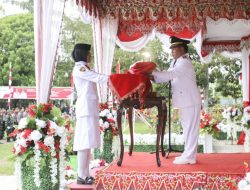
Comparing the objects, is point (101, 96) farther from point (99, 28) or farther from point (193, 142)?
point (193, 142)

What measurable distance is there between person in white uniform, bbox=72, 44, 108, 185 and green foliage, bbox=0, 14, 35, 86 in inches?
756

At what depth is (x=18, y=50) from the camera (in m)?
23.3

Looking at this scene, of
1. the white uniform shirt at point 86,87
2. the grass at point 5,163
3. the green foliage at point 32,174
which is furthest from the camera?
the grass at point 5,163

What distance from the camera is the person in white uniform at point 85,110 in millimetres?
4504

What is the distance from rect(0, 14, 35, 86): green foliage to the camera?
2330 cm

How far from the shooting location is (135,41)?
9.17m

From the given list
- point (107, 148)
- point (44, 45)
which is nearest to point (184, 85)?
point (44, 45)

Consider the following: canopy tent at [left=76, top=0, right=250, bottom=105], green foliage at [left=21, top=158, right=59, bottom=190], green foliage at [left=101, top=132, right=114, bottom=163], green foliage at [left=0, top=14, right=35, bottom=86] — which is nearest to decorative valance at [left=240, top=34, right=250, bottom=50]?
canopy tent at [left=76, top=0, right=250, bottom=105]

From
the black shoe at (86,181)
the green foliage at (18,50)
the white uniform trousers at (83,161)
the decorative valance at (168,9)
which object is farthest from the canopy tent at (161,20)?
the green foliage at (18,50)

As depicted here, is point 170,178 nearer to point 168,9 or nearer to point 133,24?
point 168,9

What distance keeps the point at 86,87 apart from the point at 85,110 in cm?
25

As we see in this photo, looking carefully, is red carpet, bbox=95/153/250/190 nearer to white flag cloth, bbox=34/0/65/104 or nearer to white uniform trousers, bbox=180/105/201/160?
white uniform trousers, bbox=180/105/201/160

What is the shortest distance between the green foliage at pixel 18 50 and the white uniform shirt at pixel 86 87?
63.0 ft

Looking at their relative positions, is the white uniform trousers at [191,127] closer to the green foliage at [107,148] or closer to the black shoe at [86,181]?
the black shoe at [86,181]
